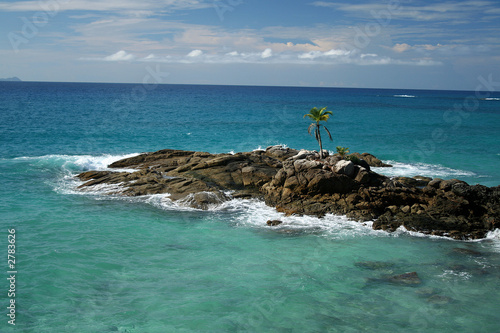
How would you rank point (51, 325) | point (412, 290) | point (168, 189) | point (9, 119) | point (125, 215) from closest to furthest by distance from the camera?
point (51, 325) → point (412, 290) → point (125, 215) → point (168, 189) → point (9, 119)

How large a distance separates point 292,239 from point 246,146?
35689 mm

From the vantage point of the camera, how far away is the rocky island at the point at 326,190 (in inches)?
1010

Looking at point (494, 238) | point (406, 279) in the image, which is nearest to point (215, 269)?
point (406, 279)

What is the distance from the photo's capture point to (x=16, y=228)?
2358 cm

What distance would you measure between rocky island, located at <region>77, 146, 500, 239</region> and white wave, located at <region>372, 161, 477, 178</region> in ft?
21.4

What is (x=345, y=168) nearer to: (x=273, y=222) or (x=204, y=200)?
(x=273, y=222)

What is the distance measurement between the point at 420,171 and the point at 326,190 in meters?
18.7

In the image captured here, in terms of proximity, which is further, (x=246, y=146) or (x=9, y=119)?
(x=9, y=119)

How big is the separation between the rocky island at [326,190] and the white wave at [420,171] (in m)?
6.51

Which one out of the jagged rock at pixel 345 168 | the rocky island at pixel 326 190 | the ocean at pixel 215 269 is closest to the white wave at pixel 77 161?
the ocean at pixel 215 269

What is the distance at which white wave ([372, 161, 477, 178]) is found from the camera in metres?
39.7

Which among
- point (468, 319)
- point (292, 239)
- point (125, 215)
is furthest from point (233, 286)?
point (125, 215)

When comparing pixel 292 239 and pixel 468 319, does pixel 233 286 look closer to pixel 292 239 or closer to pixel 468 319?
pixel 292 239

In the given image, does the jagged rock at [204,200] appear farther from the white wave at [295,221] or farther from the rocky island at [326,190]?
the white wave at [295,221]
